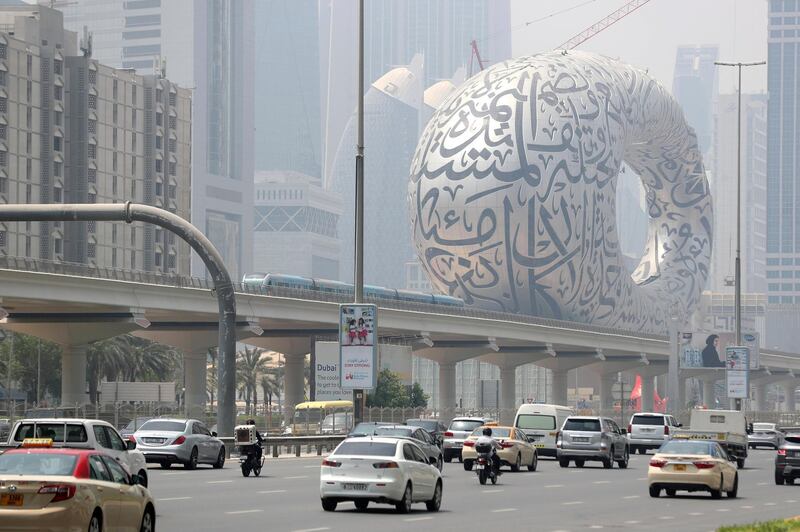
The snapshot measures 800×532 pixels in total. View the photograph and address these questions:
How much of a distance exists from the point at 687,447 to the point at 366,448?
879 centimetres

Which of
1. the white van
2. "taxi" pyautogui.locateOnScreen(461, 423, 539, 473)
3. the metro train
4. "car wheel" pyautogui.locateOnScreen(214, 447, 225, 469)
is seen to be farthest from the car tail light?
the metro train

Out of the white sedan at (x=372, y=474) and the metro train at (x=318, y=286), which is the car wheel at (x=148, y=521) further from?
the metro train at (x=318, y=286)

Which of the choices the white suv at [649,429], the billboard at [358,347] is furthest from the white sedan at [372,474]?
the white suv at [649,429]

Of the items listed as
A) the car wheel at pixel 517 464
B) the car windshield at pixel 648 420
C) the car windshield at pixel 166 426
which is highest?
the car windshield at pixel 166 426

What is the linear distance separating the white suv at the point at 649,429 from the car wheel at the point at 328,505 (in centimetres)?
3526

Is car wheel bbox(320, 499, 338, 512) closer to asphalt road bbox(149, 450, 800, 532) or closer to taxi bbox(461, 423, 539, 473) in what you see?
asphalt road bbox(149, 450, 800, 532)

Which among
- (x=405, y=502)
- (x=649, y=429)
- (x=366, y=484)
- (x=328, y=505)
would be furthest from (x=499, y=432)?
(x=649, y=429)

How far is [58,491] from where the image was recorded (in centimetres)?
1695

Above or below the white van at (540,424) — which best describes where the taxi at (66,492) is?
above

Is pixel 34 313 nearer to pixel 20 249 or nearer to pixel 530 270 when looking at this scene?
pixel 530 270

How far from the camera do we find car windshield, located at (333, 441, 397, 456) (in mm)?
27500

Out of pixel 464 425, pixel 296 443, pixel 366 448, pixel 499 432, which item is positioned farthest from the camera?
pixel 296 443

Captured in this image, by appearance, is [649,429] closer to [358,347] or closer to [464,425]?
[464,425]

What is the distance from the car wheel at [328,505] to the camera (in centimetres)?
2764
